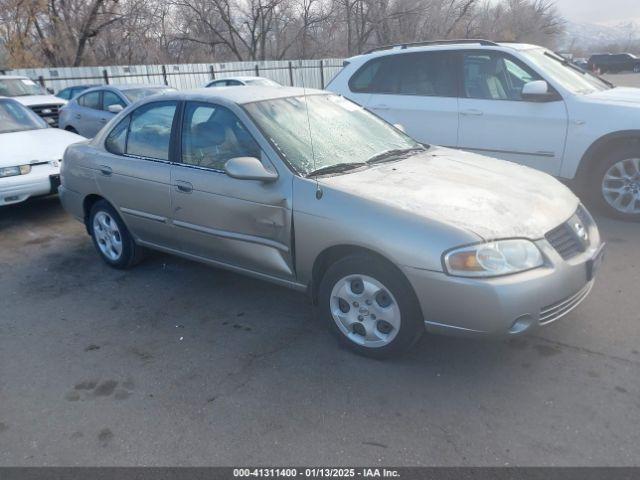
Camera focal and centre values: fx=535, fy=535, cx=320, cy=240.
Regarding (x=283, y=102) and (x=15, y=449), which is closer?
(x=15, y=449)

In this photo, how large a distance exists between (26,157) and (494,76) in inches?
228

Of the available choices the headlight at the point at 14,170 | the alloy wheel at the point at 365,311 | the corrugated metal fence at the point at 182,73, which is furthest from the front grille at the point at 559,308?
the corrugated metal fence at the point at 182,73

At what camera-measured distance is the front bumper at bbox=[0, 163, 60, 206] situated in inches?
254

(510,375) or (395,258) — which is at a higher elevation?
(395,258)

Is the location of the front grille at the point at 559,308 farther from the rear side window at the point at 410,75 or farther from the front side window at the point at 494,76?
the rear side window at the point at 410,75

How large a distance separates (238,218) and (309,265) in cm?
67

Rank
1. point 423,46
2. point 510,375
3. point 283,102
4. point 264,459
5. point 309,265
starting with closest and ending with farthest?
point 264,459 → point 510,375 → point 309,265 → point 283,102 → point 423,46

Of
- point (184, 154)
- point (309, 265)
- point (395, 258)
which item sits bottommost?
point (309, 265)

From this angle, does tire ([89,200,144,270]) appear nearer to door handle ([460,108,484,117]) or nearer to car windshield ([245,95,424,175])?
car windshield ([245,95,424,175])

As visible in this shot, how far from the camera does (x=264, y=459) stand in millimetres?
2562

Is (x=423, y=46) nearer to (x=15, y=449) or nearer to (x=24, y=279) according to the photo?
(x=24, y=279)

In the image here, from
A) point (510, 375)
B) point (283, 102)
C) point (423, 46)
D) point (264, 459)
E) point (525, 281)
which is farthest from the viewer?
point (423, 46)

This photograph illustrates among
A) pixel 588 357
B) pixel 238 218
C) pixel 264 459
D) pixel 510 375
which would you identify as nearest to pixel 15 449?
pixel 264 459

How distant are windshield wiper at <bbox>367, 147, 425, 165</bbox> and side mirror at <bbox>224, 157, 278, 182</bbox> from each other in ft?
2.61
